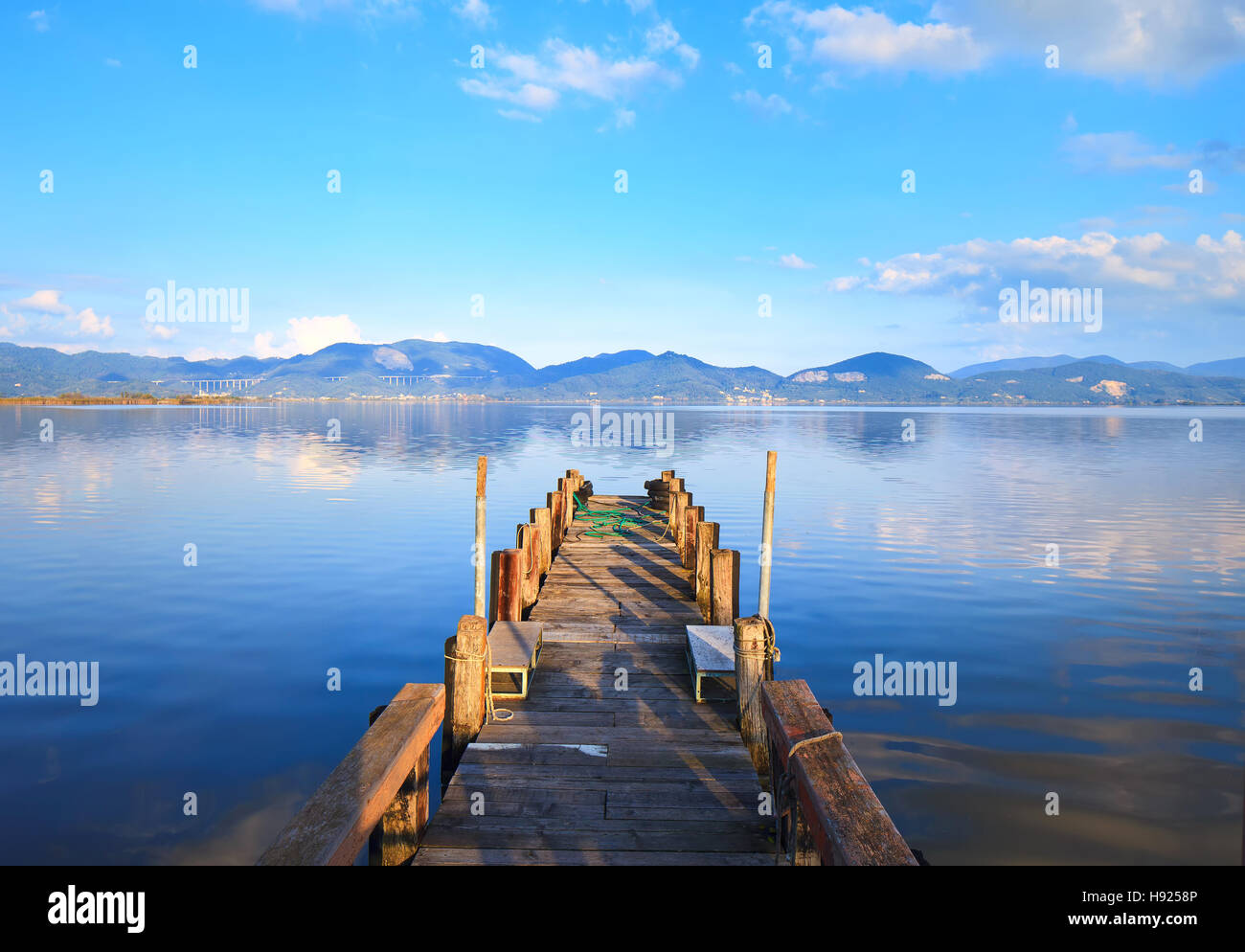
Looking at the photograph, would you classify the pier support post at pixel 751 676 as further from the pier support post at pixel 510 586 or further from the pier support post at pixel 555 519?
the pier support post at pixel 555 519

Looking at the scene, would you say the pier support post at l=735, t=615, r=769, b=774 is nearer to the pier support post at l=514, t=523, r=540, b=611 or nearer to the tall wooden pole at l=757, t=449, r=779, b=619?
the tall wooden pole at l=757, t=449, r=779, b=619

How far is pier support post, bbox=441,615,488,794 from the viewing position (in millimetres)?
7809

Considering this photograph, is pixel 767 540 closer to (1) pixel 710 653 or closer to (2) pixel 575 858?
(1) pixel 710 653

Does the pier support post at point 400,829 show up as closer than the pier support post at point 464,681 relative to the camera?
Yes

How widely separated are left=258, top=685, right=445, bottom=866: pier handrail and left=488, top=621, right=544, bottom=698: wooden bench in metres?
2.07

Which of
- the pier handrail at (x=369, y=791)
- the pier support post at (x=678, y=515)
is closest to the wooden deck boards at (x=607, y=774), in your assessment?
the pier handrail at (x=369, y=791)

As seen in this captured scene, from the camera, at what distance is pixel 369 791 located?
481 cm

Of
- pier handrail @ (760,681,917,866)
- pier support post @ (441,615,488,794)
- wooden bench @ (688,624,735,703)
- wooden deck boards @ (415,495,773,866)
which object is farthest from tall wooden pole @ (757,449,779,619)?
pier handrail @ (760,681,917,866)

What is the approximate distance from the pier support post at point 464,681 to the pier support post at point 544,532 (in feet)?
22.2

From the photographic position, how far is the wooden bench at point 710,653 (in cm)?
891

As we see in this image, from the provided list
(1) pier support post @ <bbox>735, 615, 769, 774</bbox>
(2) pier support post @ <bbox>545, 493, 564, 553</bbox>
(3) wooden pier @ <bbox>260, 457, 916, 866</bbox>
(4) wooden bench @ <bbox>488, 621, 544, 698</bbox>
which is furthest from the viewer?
(2) pier support post @ <bbox>545, 493, 564, 553</bbox>
